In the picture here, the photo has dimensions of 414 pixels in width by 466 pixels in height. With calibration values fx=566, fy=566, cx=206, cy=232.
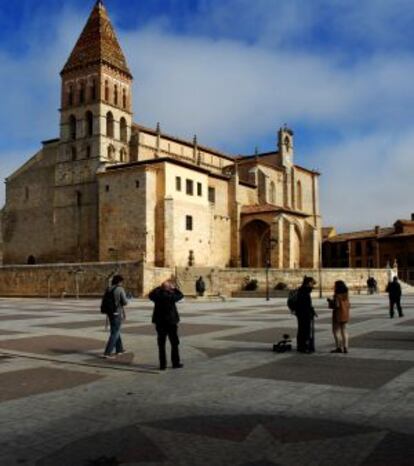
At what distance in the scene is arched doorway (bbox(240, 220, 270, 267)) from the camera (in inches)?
2200

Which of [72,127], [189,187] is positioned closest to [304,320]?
[189,187]

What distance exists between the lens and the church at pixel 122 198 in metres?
45.7

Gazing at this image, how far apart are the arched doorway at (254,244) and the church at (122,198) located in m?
0.10

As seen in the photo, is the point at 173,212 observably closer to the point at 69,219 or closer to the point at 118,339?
the point at 69,219

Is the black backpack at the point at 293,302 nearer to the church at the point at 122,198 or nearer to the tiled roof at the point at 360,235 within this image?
the church at the point at 122,198

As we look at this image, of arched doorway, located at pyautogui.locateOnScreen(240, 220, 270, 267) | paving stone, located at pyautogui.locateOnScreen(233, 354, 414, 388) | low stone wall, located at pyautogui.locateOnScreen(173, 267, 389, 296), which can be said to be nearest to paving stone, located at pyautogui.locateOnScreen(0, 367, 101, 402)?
paving stone, located at pyautogui.locateOnScreen(233, 354, 414, 388)

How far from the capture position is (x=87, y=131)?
50.7 m

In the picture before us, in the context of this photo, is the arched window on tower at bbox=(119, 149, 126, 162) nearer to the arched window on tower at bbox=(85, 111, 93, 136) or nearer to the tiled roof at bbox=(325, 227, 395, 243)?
the arched window on tower at bbox=(85, 111, 93, 136)

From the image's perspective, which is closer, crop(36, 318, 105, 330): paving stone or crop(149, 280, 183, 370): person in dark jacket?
crop(149, 280, 183, 370): person in dark jacket

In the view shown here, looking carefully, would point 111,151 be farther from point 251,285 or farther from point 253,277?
point 251,285

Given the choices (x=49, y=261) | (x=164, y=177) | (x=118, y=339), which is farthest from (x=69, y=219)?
(x=118, y=339)

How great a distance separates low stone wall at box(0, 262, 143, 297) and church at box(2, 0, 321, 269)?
3698mm

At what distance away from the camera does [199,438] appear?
5445 mm

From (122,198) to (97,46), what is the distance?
50.3 ft
